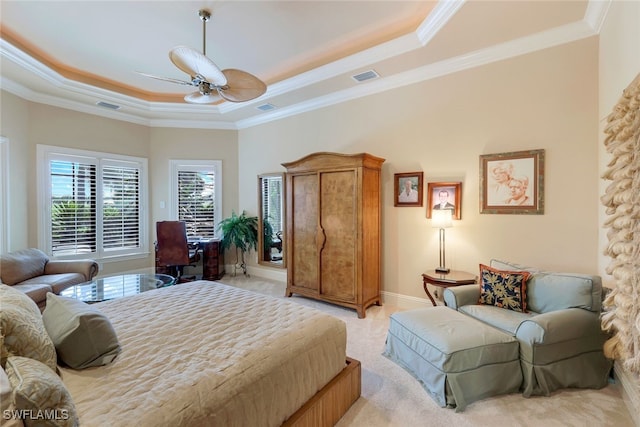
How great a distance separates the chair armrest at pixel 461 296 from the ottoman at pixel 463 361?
359 millimetres

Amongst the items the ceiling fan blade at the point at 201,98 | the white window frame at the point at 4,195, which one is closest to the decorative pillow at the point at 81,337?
the ceiling fan blade at the point at 201,98

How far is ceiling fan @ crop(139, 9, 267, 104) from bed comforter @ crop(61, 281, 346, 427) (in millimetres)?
2010

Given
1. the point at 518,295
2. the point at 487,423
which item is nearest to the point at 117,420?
the point at 487,423

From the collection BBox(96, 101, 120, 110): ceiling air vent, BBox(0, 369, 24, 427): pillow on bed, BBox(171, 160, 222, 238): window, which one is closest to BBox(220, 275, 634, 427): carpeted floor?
BBox(0, 369, 24, 427): pillow on bed

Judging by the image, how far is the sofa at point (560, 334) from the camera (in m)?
1.99

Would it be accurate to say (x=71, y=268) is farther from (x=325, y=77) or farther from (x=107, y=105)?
(x=325, y=77)

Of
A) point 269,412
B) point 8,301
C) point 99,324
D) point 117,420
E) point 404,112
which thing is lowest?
point 269,412

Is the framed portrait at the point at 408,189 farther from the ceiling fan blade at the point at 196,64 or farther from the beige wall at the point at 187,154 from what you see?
the beige wall at the point at 187,154

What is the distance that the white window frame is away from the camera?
3.76m

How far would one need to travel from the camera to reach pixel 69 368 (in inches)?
52.1

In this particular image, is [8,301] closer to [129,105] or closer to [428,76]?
[428,76]

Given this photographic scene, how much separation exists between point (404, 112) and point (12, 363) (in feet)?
13.2

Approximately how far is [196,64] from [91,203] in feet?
12.8

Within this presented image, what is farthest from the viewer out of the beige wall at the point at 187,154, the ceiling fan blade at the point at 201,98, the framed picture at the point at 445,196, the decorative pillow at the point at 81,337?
the beige wall at the point at 187,154
